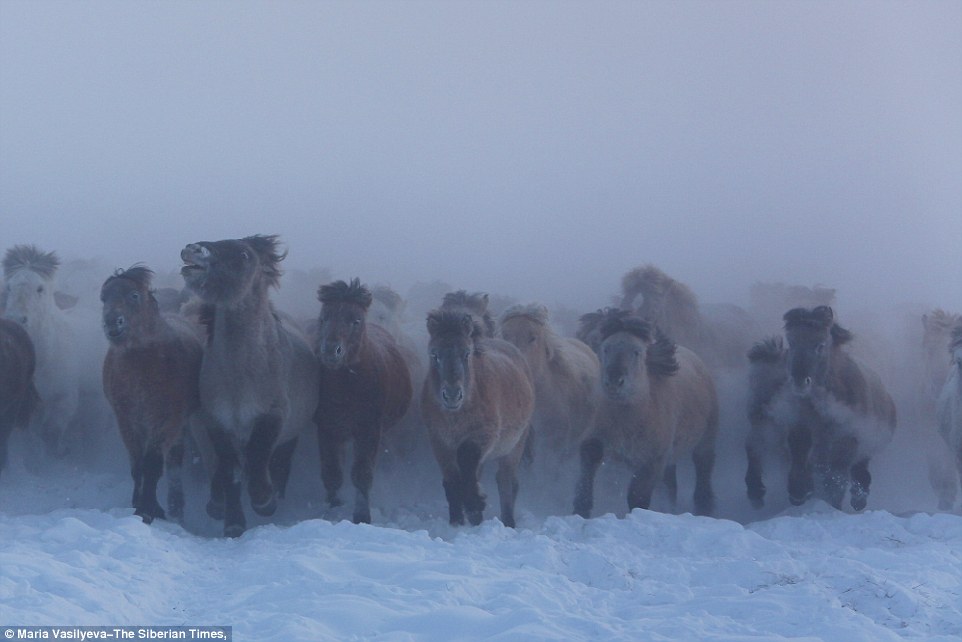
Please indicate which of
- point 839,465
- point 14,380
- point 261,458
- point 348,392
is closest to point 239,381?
point 261,458

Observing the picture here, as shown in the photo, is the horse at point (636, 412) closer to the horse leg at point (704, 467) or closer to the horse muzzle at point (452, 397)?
the horse leg at point (704, 467)

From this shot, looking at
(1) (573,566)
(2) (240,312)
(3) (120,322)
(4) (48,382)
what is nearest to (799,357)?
(1) (573,566)

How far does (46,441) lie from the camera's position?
12875 millimetres

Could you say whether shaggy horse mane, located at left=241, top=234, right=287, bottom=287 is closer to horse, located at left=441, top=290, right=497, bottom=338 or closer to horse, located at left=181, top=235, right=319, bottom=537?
horse, located at left=181, top=235, right=319, bottom=537

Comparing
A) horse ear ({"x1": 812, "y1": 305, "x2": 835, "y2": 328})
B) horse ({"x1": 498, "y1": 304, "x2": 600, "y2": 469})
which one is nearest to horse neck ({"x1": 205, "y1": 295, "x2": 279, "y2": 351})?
horse ({"x1": 498, "y1": 304, "x2": 600, "y2": 469})

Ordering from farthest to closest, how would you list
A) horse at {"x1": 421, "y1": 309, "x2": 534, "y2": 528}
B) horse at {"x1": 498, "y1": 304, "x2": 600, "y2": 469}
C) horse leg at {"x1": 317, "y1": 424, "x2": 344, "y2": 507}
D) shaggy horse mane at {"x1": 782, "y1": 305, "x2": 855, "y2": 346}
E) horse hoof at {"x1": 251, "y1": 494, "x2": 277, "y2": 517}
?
horse at {"x1": 498, "y1": 304, "x2": 600, "y2": 469} < shaggy horse mane at {"x1": 782, "y1": 305, "x2": 855, "y2": 346} < horse leg at {"x1": 317, "y1": 424, "x2": 344, "y2": 507} < horse hoof at {"x1": 251, "y1": 494, "x2": 277, "y2": 517} < horse at {"x1": 421, "y1": 309, "x2": 534, "y2": 528}

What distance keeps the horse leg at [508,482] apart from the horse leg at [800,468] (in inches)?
131

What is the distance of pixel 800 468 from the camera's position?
12977 mm

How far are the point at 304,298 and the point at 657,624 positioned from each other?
1186 cm

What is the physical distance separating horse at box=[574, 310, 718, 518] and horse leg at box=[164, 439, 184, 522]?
4.11 m

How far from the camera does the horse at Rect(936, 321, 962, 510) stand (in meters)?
12.5

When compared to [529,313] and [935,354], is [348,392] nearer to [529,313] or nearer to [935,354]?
[529,313]

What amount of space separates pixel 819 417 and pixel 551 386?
311 cm

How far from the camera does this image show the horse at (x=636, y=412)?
12.0 meters
